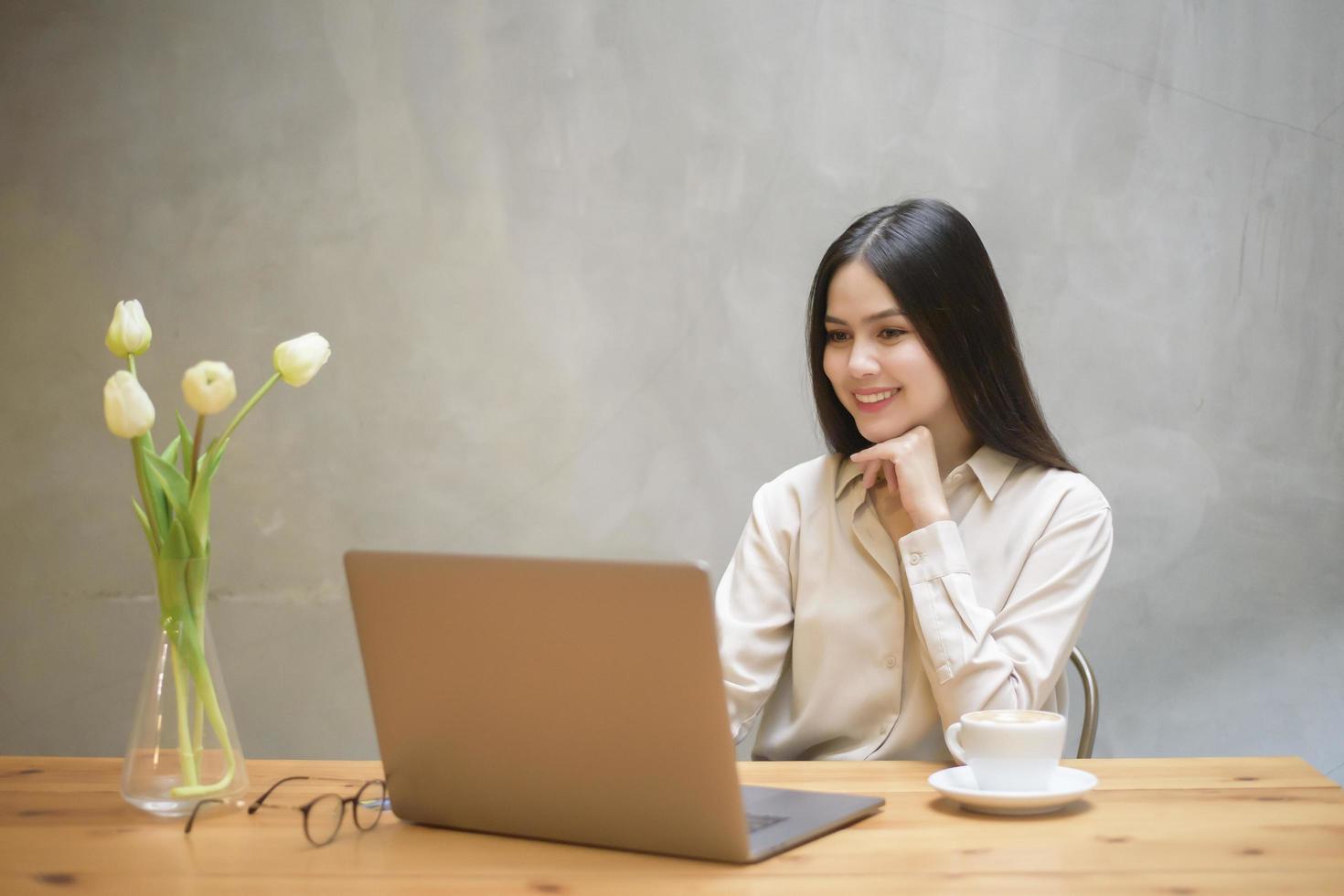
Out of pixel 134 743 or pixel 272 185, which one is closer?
pixel 134 743

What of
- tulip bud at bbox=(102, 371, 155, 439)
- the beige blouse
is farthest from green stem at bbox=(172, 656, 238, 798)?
the beige blouse

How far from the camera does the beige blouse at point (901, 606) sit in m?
1.65

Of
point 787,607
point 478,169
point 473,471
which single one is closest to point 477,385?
point 473,471

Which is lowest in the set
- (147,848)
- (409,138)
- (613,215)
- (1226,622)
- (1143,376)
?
(1226,622)

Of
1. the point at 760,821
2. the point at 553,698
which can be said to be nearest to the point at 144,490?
the point at 553,698

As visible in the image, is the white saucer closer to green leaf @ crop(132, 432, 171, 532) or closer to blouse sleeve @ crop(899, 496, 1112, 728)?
blouse sleeve @ crop(899, 496, 1112, 728)

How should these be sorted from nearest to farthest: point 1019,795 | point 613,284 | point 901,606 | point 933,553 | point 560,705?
point 560,705 < point 1019,795 < point 933,553 < point 901,606 < point 613,284

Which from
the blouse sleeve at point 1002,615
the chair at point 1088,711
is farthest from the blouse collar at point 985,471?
the chair at point 1088,711

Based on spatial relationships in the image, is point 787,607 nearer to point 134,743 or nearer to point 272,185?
point 134,743

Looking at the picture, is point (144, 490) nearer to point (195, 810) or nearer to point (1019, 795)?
point (195, 810)

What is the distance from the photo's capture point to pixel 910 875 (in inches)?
38.0

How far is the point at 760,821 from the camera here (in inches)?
43.3

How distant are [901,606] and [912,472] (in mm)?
191

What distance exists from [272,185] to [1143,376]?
1.82 meters
